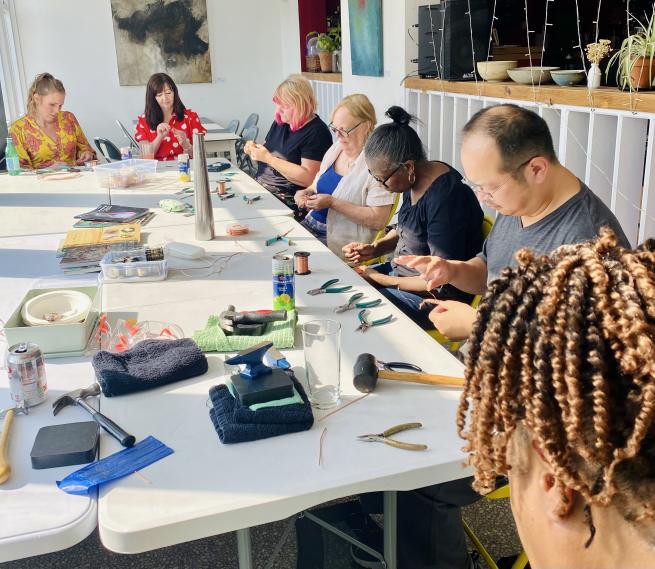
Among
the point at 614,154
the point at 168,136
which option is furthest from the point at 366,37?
the point at 614,154

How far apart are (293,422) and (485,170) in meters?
1.00

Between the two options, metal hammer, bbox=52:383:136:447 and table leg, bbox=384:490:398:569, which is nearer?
metal hammer, bbox=52:383:136:447

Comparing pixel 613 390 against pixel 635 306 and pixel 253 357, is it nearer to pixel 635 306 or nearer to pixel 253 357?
pixel 635 306

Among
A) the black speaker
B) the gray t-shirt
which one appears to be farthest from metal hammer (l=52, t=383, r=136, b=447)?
the black speaker

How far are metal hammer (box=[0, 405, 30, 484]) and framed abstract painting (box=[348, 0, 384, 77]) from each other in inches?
163

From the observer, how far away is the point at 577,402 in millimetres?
586

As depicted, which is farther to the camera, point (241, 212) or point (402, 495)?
point (241, 212)

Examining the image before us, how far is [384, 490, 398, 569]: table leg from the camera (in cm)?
152

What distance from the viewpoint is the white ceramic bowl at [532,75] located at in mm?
3148

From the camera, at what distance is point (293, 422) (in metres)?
1.30

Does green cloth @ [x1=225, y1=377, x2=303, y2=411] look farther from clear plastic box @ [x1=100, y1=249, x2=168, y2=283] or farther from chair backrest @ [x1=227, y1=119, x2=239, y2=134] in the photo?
chair backrest @ [x1=227, y1=119, x2=239, y2=134]

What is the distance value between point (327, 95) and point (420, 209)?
4.85 metres

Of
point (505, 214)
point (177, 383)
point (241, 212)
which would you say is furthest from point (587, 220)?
point (241, 212)

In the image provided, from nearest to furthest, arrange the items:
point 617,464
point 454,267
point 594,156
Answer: point 617,464 < point 454,267 < point 594,156
